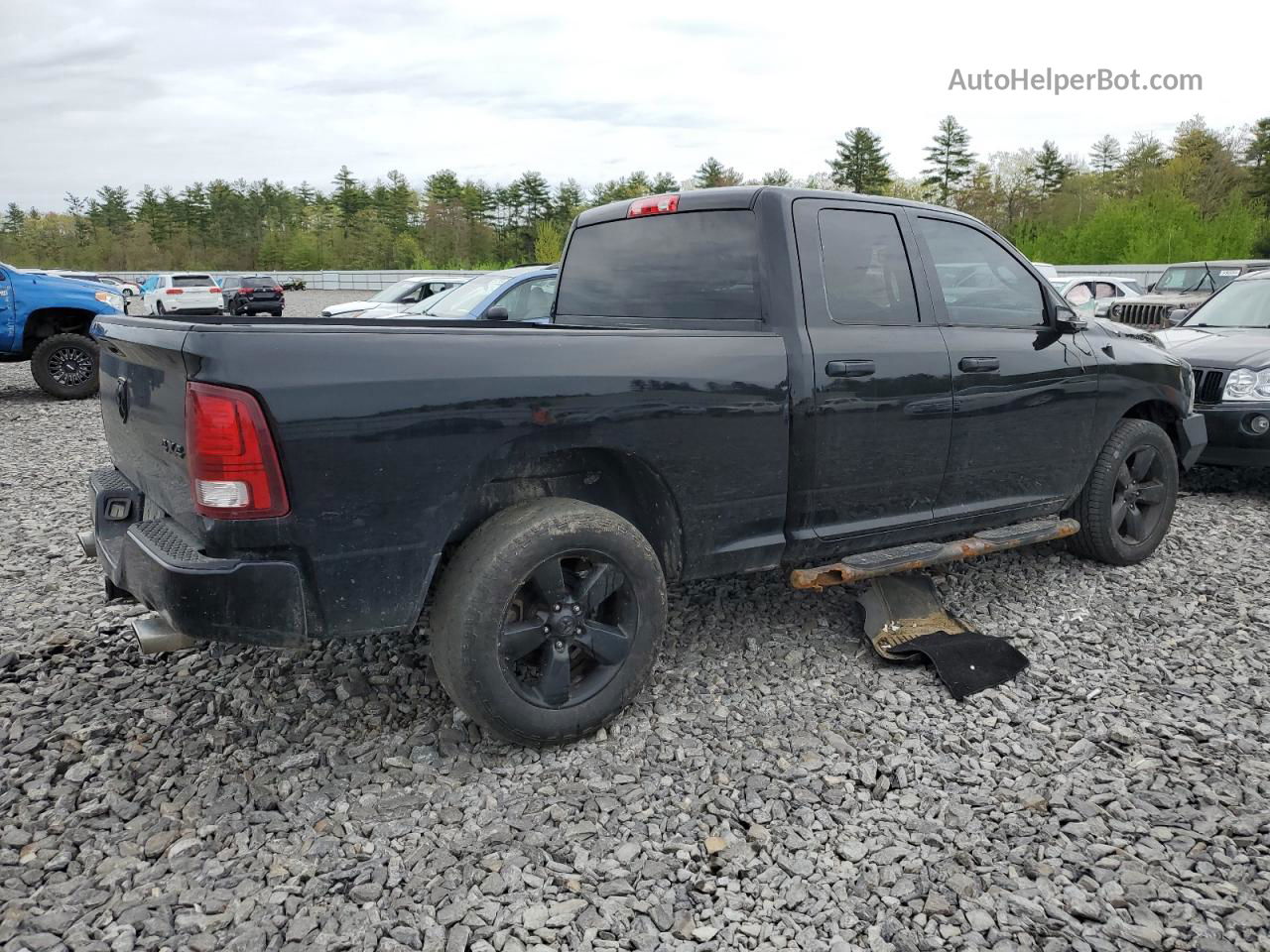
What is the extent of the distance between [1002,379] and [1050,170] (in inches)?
2520

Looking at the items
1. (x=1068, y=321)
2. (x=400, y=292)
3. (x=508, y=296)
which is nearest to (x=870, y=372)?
(x=1068, y=321)

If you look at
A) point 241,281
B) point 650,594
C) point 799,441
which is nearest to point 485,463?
point 650,594

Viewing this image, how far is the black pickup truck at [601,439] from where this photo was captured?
8.83ft

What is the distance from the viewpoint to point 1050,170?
60.2 meters

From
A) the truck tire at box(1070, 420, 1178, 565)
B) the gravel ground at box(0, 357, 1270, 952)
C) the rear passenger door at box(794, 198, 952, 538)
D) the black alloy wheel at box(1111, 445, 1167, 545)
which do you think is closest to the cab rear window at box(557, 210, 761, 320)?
the rear passenger door at box(794, 198, 952, 538)

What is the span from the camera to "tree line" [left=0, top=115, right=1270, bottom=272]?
44.9 m

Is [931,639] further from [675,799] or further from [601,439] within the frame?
[601,439]

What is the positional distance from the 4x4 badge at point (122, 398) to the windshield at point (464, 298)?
20.7ft

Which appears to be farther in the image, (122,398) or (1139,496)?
(1139,496)

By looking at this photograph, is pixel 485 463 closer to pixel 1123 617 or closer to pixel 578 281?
pixel 578 281

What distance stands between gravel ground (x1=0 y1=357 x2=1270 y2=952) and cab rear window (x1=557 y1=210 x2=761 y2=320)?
4.94ft

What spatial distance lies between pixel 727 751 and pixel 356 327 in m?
1.89

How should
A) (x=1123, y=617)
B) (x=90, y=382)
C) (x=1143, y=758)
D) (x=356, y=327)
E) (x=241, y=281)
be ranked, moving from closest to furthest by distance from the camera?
1. (x=356, y=327)
2. (x=1143, y=758)
3. (x=1123, y=617)
4. (x=90, y=382)
5. (x=241, y=281)

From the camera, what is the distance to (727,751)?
333 cm
